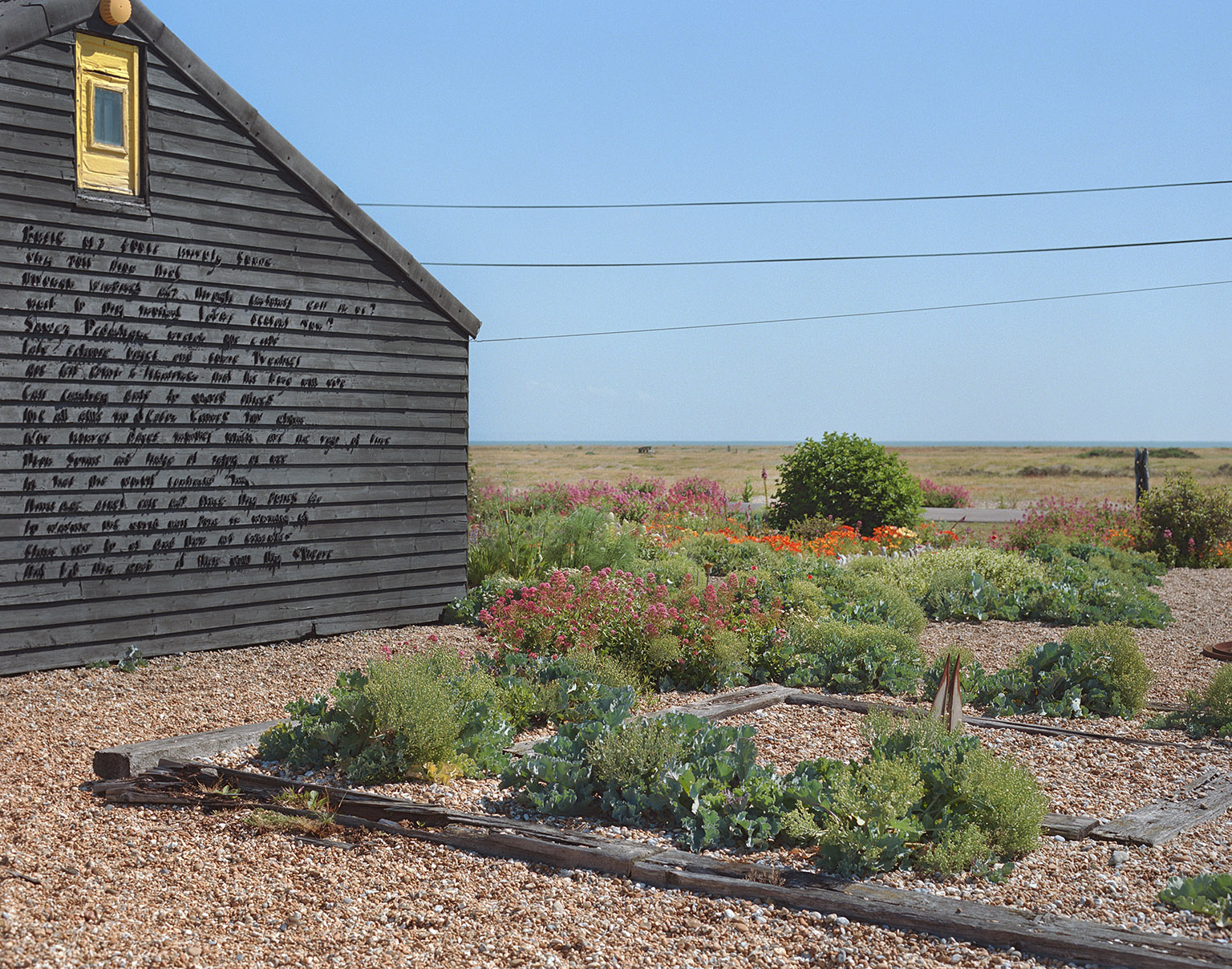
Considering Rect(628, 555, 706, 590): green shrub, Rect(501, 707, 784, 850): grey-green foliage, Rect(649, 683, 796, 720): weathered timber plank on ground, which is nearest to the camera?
Rect(501, 707, 784, 850): grey-green foliage

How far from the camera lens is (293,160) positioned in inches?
352

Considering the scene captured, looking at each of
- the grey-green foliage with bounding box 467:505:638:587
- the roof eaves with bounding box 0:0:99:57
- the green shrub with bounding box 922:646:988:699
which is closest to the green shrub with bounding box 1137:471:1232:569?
the grey-green foliage with bounding box 467:505:638:587

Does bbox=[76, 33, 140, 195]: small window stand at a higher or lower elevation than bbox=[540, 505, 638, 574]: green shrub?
higher

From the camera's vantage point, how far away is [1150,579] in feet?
40.8

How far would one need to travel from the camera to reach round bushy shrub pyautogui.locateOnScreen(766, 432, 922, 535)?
15742 millimetres

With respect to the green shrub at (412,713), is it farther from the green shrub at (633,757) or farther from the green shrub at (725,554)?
the green shrub at (725,554)

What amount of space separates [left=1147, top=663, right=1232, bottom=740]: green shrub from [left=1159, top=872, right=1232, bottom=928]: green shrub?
3.07 meters

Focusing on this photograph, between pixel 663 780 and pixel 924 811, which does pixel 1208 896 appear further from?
pixel 663 780

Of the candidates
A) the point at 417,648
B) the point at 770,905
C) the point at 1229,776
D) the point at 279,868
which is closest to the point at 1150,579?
the point at 1229,776

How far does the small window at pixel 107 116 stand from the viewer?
7820 mm

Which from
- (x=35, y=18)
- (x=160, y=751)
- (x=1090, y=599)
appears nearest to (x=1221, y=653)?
Answer: (x=1090, y=599)

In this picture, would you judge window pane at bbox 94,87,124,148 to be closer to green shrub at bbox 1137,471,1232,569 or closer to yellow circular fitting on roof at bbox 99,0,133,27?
yellow circular fitting on roof at bbox 99,0,133,27

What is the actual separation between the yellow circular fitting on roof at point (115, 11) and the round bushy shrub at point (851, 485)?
1127 cm

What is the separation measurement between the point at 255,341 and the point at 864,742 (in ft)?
20.6
